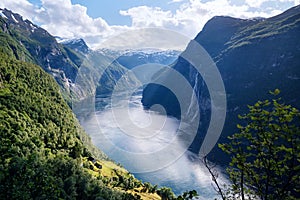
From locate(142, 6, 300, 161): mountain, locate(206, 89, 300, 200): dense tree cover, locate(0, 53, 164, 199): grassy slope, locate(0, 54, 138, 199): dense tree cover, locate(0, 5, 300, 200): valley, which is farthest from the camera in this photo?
locate(142, 6, 300, 161): mountain

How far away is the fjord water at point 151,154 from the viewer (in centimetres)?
7250

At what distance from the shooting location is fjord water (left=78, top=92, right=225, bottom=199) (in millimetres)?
72500

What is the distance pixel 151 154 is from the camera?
295ft

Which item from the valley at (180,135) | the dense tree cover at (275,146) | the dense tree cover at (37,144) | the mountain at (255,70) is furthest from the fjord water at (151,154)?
the dense tree cover at (275,146)

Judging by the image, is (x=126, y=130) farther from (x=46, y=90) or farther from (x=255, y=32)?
(x=255, y=32)

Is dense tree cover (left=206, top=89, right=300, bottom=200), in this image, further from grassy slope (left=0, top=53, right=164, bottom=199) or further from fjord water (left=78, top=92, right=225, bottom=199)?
fjord water (left=78, top=92, right=225, bottom=199)

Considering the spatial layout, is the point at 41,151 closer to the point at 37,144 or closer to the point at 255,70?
the point at 37,144

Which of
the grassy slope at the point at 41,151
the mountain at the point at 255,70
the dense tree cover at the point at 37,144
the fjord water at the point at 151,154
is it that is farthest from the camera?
the mountain at the point at 255,70

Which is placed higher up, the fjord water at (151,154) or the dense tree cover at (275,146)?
the dense tree cover at (275,146)

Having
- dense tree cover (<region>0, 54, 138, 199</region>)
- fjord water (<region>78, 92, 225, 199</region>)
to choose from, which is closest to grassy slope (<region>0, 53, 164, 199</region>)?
dense tree cover (<region>0, 54, 138, 199</region>)

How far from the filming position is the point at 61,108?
9094 centimetres

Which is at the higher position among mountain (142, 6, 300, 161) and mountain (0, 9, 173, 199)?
mountain (142, 6, 300, 161)

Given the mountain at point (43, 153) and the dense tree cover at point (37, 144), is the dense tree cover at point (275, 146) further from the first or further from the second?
the dense tree cover at point (37, 144)

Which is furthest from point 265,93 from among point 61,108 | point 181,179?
point 61,108
